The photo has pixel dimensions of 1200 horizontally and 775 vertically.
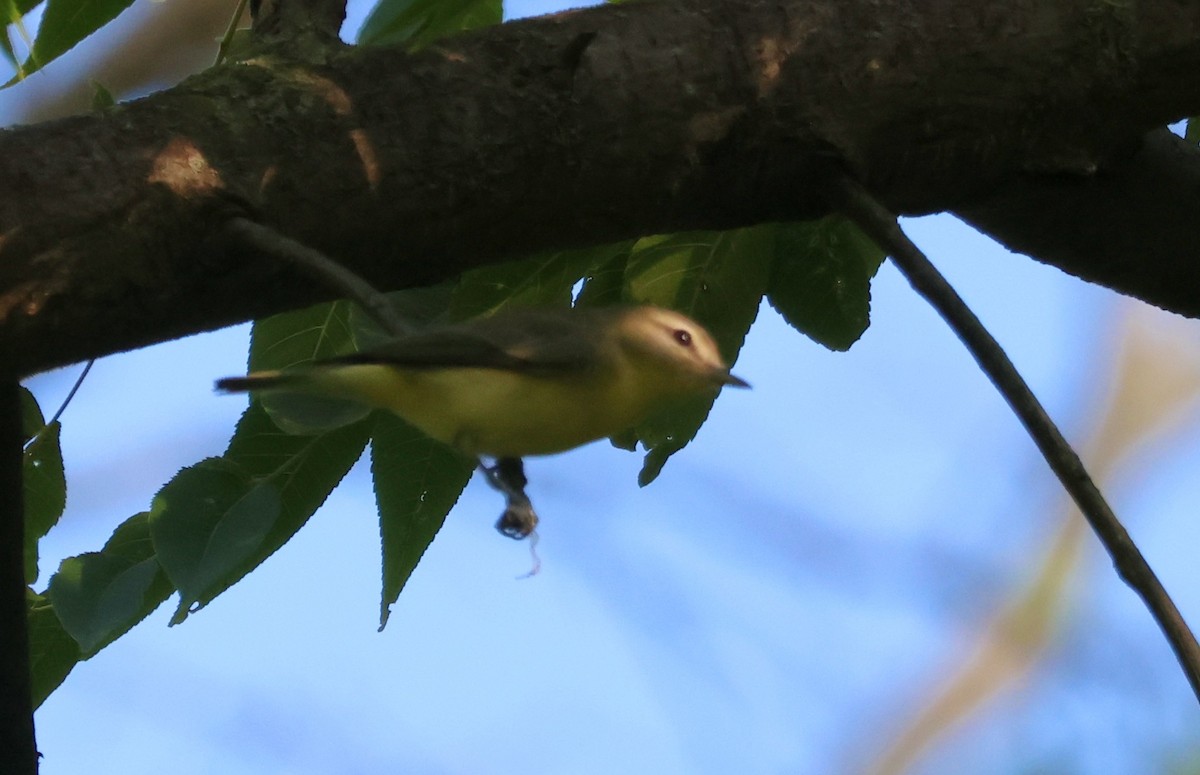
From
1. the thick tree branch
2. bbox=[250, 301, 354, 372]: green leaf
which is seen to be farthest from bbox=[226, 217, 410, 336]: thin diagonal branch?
the thick tree branch

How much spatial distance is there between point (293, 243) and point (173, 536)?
528mm

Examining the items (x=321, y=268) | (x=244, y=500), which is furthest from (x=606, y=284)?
(x=321, y=268)

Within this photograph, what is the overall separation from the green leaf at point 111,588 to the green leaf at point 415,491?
0.37 meters

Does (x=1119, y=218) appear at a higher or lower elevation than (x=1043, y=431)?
lower

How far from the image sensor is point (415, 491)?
2.31 metres

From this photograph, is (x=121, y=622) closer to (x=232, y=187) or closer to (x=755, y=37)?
(x=232, y=187)

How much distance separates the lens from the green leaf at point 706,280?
252 cm

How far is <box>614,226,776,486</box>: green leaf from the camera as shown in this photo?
2518 millimetres

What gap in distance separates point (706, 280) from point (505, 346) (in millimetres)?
667

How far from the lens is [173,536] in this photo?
201 cm

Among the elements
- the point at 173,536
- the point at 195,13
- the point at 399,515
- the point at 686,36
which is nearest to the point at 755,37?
the point at 686,36

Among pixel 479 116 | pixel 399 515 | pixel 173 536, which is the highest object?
pixel 479 116

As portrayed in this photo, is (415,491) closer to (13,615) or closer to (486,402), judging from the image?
(486,402)

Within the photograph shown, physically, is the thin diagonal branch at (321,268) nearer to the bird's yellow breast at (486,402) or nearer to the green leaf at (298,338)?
the bird's yellow breast at (486,402)
